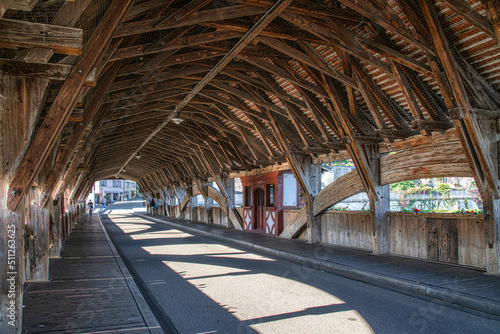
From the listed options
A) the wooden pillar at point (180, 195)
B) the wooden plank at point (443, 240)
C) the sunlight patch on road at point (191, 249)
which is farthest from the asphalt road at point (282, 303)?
the wooden pillar at point (180, 195)

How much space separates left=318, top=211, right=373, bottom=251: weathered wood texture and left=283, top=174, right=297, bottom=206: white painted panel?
9.33 ft

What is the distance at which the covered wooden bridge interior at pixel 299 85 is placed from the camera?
13.6 ft

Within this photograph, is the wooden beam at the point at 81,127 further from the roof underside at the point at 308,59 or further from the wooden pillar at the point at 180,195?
the wooden pillar at the point at 180,195

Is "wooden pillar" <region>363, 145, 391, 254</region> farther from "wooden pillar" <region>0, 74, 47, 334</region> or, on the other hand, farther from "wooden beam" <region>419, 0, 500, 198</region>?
"wooden pillar" <region>0, 74, 47, 334</region>

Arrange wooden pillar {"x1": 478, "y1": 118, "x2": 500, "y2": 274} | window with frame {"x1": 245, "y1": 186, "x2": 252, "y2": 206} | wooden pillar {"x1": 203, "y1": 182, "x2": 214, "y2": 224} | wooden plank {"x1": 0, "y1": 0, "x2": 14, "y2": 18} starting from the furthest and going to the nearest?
wooden pillar {"x1": 203, "y1": 182, "x2": 214, "y2": 224}
window with frame {"x1": 245, "y1": 186, "x2": 252, "y2": 206}
wooden pillar {"x1": 478, "y1": 118, "x2": 500, "y2": 274}
wooden plank {"x1": 0, "y1": 0, "x2": 14, "y2": 18}

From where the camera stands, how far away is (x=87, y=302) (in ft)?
19.7

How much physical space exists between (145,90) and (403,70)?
6556 mm

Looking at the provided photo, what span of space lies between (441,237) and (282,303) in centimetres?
476

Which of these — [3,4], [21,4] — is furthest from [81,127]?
[3,4]

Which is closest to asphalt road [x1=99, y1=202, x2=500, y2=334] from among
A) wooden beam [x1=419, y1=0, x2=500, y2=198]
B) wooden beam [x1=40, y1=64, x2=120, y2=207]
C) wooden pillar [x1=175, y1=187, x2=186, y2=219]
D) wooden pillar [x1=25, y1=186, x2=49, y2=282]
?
wooden pillar [x1=25, y1=186, x2=49, y2=282]

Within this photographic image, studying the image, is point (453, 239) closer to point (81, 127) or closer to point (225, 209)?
point (81, 127)

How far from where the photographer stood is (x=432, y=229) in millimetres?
8922

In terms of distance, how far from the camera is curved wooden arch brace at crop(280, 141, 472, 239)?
818cm

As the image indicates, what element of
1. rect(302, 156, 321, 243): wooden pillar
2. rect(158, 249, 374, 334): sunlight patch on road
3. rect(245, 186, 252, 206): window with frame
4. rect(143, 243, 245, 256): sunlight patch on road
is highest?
rect(302, 156, 321, 243): wooden pillar
